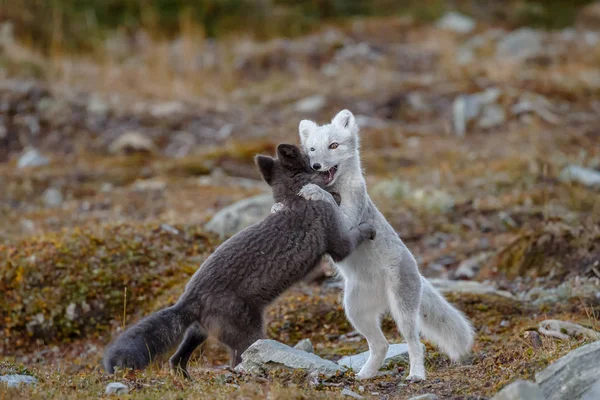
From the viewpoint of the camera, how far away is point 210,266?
6164 mm

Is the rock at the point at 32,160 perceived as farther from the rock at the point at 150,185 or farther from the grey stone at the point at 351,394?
the grey stone at the point at 351,394

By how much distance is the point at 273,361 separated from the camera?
5.86m

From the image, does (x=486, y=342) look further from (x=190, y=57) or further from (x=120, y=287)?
(x=190, y=57)

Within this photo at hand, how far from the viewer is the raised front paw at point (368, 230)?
653 centimetres

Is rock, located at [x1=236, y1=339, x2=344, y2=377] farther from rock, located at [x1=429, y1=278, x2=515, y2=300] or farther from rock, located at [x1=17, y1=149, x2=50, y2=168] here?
rock, located at [x1=17, y1=149, x2=50, y2=168]

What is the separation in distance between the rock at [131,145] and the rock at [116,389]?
1101 cm

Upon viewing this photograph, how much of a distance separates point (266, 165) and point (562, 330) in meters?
2.78

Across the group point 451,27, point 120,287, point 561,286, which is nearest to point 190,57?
point 451,27

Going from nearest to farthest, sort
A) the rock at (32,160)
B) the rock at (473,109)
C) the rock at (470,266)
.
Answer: the rock at (470,266) < the rock at (32,160) < the rock at (473,109)

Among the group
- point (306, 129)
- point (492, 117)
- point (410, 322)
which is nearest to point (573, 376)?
point (410, 322)

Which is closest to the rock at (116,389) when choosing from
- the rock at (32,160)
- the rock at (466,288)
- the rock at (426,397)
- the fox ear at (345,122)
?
the rock at (426,397)

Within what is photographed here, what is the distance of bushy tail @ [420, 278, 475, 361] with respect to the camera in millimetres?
6609

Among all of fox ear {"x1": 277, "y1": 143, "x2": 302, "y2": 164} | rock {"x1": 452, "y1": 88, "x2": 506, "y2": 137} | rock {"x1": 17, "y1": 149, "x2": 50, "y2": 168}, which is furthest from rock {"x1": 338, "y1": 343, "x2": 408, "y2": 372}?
rock {"x1": 452, "y1": 88, "x2": 506, "y2": 137}

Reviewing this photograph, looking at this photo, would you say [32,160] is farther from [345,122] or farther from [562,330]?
[562,330]
